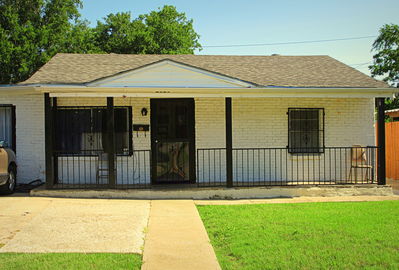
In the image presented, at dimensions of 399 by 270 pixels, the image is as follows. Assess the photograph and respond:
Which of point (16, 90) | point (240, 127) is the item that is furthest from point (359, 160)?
point (16, 90)

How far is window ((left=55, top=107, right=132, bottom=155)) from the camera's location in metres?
10.6

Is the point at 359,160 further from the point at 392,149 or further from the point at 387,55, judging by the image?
the point at 387,55

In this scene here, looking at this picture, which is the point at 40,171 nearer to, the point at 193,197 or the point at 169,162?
the point at 169,162

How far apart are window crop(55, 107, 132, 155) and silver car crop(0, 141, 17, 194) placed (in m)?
1.11

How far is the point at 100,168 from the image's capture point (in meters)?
10.7

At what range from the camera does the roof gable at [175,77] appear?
9.52 m

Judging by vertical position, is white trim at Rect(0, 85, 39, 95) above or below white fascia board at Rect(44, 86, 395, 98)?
above

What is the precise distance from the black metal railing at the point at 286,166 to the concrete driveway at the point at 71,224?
247 centimetres

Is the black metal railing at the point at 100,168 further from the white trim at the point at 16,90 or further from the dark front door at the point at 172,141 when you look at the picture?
the white trim at the point at 16,90

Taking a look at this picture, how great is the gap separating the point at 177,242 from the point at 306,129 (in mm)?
6428

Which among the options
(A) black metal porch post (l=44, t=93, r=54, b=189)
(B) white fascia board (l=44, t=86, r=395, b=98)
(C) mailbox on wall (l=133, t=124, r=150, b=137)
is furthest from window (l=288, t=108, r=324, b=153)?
(A) black metal porch post (l=44, t=93, r=54, b=189)

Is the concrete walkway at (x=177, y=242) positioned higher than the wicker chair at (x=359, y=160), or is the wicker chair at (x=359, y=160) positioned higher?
the wicker chair at (x=359, y=160)

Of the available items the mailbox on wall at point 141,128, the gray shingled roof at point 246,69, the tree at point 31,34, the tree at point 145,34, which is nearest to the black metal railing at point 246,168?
→ the mailbox on wall at point 141,128

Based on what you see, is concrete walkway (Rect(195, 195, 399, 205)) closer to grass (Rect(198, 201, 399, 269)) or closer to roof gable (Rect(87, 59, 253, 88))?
grass (Rect(198, 201, 399, 269))
